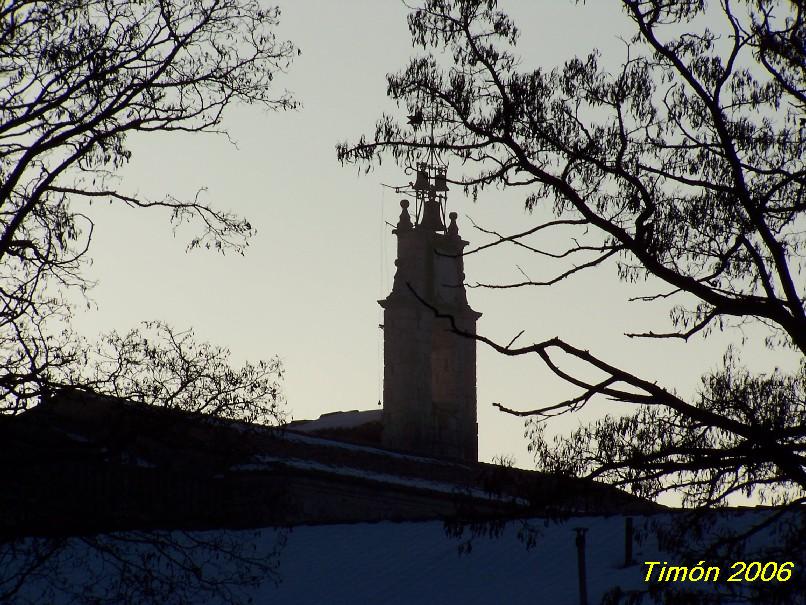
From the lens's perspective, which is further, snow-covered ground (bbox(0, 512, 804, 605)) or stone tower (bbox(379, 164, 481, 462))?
stone tower (bbox(379, 164, 481, 462))

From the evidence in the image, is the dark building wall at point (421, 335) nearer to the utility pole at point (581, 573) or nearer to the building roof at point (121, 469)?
the utility pole at point (581, 573)

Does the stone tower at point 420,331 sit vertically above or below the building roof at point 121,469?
above

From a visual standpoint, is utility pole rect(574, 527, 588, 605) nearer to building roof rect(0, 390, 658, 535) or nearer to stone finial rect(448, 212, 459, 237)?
building roof rect(0, 390, 658, 535)

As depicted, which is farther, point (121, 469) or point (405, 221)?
point (405, 221)

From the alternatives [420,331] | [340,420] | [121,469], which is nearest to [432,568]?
[121,469]

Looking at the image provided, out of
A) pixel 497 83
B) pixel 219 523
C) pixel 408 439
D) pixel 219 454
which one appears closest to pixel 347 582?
pixel 219 523

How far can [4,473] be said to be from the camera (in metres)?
11.6

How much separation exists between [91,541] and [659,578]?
14.9 ft

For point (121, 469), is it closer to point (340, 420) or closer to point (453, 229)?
point (453, 229)

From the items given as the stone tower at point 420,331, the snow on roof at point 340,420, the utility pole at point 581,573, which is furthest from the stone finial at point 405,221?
the utility pole at point 581,573

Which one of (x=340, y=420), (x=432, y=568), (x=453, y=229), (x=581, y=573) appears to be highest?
(x=453, y=229)

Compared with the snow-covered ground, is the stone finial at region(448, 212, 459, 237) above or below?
above

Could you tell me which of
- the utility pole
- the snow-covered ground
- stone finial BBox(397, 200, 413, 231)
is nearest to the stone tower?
stone finial BBox(397, 200, 413, 231)

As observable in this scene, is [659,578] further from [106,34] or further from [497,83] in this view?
[106,34]
